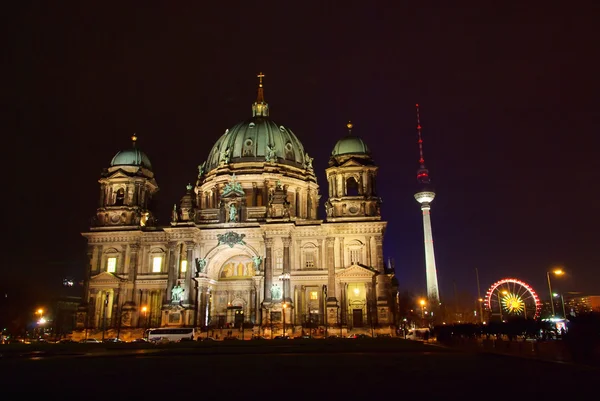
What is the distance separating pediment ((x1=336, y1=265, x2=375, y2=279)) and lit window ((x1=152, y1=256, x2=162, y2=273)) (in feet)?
81.9

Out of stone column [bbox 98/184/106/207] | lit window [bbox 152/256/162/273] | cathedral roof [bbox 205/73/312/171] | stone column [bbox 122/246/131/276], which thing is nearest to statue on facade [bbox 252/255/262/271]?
lit window [bbox 152/256/162/273]

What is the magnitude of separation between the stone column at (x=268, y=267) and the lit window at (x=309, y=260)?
4.83m

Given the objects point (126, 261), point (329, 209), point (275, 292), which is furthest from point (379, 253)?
point (126, 261)

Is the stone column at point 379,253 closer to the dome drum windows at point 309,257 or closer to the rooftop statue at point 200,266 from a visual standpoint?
the dome drum windows at point 309,257

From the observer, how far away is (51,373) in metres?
20.8

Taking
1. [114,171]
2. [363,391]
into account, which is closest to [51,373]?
[363,391]

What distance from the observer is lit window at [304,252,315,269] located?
224ft

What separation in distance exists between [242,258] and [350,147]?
70.8 feet

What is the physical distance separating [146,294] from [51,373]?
51085 millimetres

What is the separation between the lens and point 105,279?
70.2m

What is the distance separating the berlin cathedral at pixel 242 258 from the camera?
6531 centimetres

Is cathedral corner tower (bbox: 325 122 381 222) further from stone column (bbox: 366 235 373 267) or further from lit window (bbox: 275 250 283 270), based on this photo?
lit window (bbox: 275 250 283 270)

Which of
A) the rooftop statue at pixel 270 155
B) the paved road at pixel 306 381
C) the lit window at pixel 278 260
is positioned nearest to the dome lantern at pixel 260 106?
the rooftop statue at pixel 270 155

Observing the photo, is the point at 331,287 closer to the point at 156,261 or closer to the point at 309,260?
the point at 309,260
